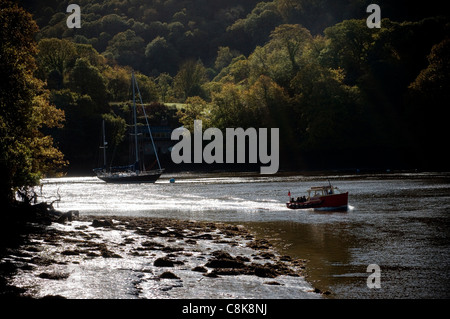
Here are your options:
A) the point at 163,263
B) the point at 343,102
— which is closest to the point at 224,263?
the point at 163,263

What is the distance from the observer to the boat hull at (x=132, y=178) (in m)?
99.6

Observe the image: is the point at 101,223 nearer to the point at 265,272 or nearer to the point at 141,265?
the point at 141,265

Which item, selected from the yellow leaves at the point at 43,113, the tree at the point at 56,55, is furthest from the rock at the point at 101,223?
the tree at the point at 56,55

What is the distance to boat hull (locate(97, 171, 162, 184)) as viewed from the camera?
99562mm

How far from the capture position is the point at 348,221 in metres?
42.1

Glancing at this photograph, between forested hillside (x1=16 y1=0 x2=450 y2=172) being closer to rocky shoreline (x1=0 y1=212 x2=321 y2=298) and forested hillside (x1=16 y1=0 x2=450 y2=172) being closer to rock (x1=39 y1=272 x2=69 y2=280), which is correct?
rocky shoreline (x1=0 y1=212 x2=321 y2=298)

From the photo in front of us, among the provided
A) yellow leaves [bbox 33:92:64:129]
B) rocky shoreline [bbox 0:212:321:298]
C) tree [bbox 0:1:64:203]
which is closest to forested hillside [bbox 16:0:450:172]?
yellow leaves [bbox 33:92:64:129]

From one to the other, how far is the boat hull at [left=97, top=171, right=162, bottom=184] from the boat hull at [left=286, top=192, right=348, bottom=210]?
51009mm

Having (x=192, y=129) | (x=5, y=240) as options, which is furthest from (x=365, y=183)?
(x=192, y=129)

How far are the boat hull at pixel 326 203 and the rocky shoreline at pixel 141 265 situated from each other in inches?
696

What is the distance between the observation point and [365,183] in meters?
75.1

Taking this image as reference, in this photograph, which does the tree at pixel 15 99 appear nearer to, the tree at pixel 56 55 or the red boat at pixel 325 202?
the red boat at pixel 325 202
